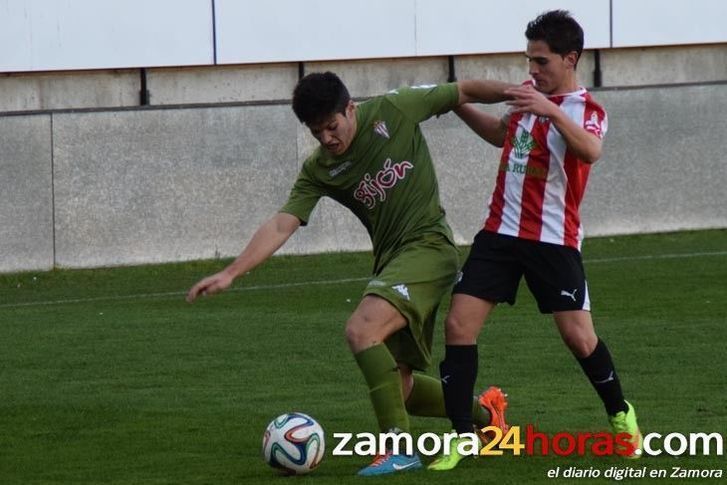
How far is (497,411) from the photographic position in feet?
25.1

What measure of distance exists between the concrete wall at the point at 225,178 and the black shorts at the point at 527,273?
886 centimetres

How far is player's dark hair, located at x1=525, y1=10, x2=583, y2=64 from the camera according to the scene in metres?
7.12

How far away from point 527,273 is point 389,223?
2.04 feet

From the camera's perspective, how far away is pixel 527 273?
729 centimetres

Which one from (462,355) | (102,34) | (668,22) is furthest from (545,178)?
(668,22)

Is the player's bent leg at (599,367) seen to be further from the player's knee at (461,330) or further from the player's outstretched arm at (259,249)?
the player's outstretched arm at (259,249)

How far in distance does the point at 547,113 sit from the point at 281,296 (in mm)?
7352

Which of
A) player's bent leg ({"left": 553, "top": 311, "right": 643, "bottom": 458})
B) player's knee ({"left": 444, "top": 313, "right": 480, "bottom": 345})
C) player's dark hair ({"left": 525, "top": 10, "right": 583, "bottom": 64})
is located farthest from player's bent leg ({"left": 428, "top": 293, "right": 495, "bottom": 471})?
player's dark hair ({"left": 525, "top": 10, "right": 583, "bottom": 64})

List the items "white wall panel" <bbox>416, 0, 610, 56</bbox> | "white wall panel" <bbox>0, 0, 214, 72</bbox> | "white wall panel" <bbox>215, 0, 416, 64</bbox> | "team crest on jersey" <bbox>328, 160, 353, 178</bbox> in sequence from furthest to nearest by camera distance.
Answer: "white wall panel" <bbox>416, 0, 610, 56</bbox>
"white wall panel" <bbox>215, 0, 416, 64</bbox>
"white wall panel" <bbox>0, 0, 214, 72</bbox>
"team crest on jersey" <bbox>328, 160, 353, 178</bbox>

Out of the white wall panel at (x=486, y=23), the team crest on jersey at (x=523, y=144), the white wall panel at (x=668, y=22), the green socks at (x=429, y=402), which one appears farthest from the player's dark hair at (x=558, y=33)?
the white wall panel at (x=668, y=22)

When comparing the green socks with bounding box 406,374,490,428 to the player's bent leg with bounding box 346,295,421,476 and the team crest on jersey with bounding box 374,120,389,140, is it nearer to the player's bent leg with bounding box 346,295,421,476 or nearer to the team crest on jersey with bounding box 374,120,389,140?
the player's bent leg with bounding box 346,295,421,476

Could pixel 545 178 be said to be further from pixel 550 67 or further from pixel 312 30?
pixel 312 30

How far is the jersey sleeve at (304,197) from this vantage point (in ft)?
24.6

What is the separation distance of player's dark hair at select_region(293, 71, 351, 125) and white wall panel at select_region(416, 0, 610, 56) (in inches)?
433
